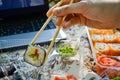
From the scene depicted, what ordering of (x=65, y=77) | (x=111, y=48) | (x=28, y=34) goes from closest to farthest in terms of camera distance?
(x=65, y=77), (x=111, y=48), (x=28, y=34)

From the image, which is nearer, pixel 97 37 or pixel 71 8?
pixel 71 8

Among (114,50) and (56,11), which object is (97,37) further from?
(56,11)

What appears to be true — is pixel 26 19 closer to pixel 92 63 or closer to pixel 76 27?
pixel 76 27

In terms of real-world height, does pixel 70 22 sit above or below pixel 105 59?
above

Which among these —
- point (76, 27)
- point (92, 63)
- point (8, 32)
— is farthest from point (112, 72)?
point (8, 32)

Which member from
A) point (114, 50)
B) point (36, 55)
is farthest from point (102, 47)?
point (36, 55)

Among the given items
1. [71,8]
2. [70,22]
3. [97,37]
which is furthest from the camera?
[97,37]
